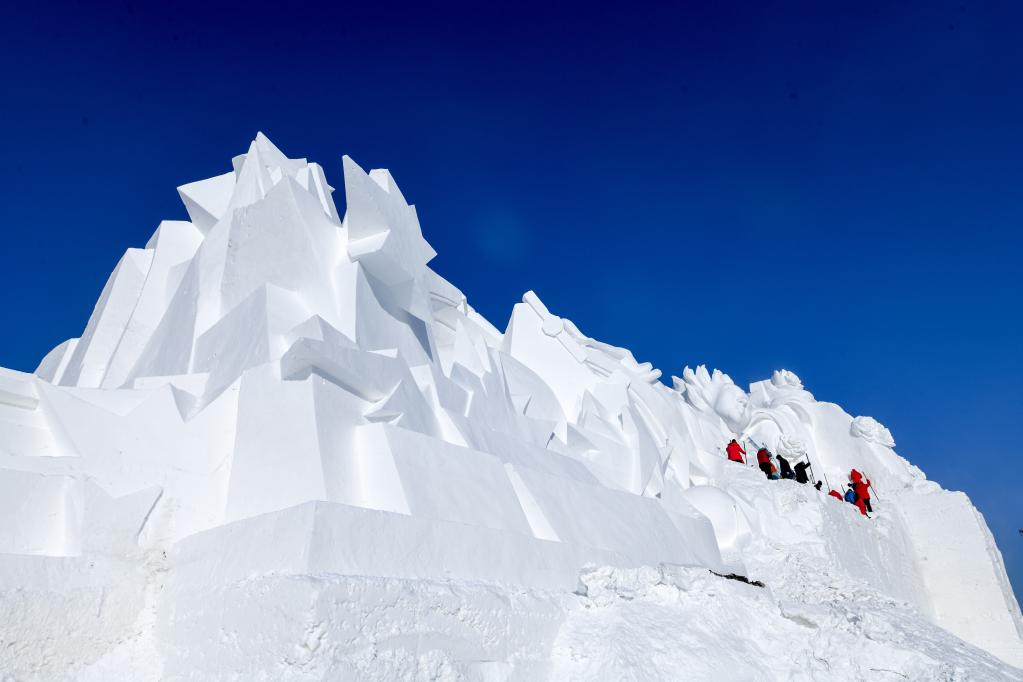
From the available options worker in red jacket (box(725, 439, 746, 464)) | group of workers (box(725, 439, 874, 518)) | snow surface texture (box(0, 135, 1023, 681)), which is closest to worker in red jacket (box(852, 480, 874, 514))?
group of workers (box(725, 439, 874, 518))

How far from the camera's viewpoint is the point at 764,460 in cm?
1628

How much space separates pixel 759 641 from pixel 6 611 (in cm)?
513

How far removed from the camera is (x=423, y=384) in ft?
26.1

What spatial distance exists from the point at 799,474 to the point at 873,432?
2533mm

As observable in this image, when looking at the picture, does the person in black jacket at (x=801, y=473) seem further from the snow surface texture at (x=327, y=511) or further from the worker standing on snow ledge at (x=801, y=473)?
the snow surface texture at (x=327, y=511)

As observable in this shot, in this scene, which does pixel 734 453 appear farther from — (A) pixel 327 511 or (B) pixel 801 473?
(A) pixel 327 511

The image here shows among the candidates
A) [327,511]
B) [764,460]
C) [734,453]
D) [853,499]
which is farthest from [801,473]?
[327,511]

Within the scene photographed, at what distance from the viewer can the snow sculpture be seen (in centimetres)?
1733

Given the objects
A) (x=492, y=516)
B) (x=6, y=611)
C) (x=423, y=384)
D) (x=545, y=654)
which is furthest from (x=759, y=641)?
(x=6, y=611)

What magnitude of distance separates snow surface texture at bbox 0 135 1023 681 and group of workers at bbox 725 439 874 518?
5.34 metres

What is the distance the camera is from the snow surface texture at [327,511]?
16.6 ft

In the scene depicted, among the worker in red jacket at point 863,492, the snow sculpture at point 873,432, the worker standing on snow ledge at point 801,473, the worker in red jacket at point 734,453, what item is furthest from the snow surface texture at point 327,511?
the snow sculpture at point 873,432

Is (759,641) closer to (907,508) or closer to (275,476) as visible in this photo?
(275,476)

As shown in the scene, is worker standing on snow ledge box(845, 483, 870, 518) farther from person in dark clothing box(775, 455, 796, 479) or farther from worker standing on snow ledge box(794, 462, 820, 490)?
person in dark clothing box(775, 455, 796, 479)
